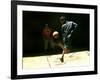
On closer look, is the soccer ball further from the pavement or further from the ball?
the pavement

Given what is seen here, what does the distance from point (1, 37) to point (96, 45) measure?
0.98 m

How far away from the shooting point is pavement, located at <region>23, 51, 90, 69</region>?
6.10 ft

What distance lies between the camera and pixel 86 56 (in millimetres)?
2061

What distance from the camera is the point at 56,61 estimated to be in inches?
76.9

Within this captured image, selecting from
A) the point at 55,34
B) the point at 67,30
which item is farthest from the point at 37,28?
the point at 67,30

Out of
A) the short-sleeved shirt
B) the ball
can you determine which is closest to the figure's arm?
the short-sleeved shirt

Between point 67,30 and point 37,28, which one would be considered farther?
point 67,30

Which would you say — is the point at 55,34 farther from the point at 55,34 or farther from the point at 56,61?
the point at 56,61

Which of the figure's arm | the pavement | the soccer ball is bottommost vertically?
the pavement

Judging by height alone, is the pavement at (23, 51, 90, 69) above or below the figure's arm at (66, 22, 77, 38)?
below

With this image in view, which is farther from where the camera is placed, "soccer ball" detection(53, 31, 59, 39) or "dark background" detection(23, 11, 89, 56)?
"soccer ball" detection(53, 31, 59, 39)

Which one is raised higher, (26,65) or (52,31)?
(52,31)

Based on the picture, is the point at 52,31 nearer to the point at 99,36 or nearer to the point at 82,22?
the point at 82,22

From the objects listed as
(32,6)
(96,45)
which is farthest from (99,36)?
(32,6)
